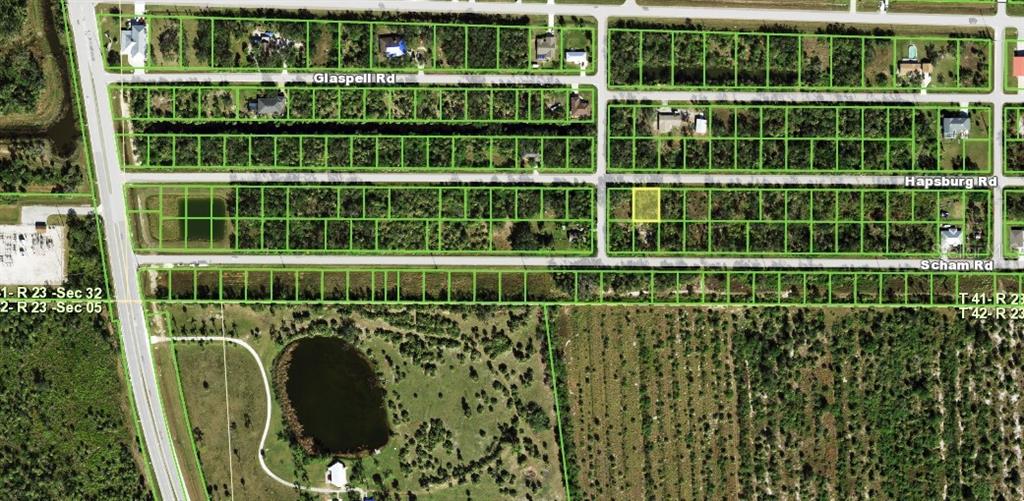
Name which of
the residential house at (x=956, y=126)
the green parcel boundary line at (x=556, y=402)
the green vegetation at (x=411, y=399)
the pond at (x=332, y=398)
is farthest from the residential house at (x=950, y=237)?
the pond at (x=332, y=398)

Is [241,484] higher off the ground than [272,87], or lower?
lower

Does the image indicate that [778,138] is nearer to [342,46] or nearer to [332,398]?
[342,46]

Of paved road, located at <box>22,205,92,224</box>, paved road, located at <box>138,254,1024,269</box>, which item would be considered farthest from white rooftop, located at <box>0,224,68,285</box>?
paved road, located at <box>138,254,1024,269</box>

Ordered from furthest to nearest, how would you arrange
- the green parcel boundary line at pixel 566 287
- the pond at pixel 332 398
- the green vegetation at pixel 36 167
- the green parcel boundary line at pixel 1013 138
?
the pond at pixel 332 398 → the green parcel boundary line at pixel 1013 138 → the green parcel boundary line at pixel 566 287 → the green vegetation at pixel 36 167

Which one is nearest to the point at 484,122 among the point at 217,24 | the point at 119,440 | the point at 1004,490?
the point at 217,24

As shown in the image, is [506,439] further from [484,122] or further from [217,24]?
[217,24]

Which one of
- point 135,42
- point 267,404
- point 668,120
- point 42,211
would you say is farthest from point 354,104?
point 42,211

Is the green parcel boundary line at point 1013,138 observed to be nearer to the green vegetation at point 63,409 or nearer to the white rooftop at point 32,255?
the green vegetation at point 63,409
